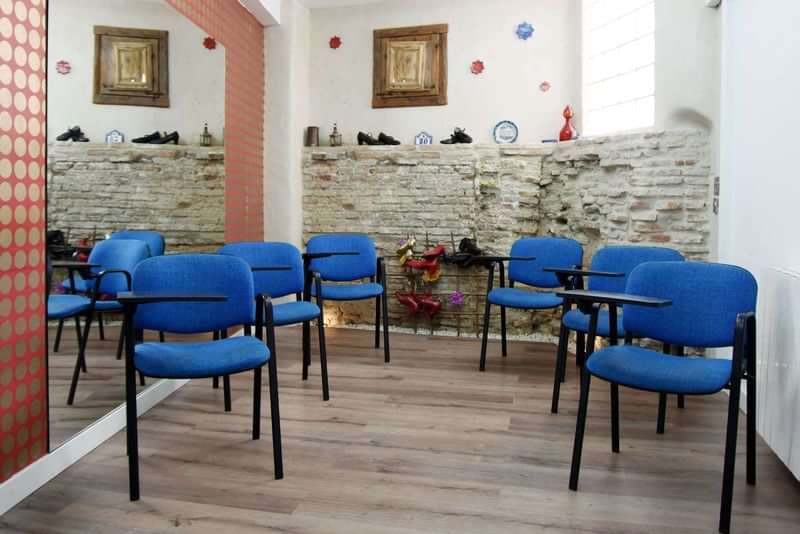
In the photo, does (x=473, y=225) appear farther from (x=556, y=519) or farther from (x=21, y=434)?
(x=21, y=434)

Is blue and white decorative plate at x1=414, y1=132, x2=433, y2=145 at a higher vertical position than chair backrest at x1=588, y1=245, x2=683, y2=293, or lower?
higher

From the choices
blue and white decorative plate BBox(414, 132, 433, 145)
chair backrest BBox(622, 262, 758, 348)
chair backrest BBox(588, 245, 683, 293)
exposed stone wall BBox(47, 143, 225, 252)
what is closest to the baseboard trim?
exposed stone wall BBox(47, 143, 225, 252)

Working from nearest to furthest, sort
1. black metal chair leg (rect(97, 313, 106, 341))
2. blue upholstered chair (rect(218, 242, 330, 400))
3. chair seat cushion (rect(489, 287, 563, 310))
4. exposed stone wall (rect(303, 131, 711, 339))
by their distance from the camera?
black metal chair leg (rect(97, 313, 106, 341)) < blue upholstered chair (rect(218, 242, 330, 400)) < chair seat cushion (rect(489, 287, 563, 310)) < exposed stone wall (rect(303, 131, 711, 339))

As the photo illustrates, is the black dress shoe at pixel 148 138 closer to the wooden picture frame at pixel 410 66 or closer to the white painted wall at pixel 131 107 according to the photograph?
the white painted wall at pixel 131 107

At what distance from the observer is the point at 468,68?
17.1 ft

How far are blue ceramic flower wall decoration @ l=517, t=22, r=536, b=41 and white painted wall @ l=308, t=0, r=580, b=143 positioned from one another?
0.04 metres

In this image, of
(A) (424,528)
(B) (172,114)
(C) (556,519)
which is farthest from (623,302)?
(B) (172,114)

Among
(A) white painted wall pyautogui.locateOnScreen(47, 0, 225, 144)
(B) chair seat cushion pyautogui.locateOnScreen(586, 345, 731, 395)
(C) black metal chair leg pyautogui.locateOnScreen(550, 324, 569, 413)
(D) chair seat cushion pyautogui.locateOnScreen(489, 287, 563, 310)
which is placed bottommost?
(C) black metal chair leg pyautogui.locateOnScreen(550, 324, 569, 413)

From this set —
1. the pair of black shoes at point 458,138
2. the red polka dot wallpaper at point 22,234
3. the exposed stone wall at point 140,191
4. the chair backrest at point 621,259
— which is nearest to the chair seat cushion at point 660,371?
the chair backrest at point 621,259

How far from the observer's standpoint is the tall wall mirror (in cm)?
229

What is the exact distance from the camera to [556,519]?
1969 mm

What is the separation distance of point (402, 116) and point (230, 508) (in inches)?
161

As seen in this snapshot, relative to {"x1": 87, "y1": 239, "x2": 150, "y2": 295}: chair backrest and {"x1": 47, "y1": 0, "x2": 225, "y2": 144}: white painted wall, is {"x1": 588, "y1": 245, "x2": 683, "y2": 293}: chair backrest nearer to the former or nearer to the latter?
{"x1": 87, "y1": 239, "x2": 150, "y2": 295}: chair backrest

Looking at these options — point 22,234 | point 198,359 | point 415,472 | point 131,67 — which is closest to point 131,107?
point 131,67
